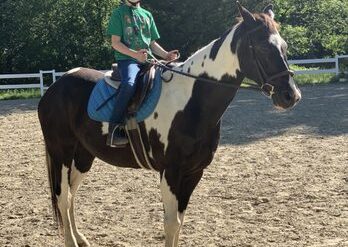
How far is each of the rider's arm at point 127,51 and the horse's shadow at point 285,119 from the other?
6030mm

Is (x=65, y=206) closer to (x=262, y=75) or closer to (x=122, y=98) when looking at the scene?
(x=122, y=98)

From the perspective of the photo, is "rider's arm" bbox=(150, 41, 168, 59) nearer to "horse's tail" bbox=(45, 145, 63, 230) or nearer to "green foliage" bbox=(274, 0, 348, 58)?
"horse's tail" bbox=(45, 145, 63, 230)

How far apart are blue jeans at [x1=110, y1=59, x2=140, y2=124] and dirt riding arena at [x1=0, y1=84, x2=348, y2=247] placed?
1.44 meters

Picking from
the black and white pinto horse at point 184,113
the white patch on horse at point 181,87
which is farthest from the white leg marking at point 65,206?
the white patch on horse at point 181,87

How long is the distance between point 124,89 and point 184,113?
58cm

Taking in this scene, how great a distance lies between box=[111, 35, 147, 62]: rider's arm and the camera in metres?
4.31

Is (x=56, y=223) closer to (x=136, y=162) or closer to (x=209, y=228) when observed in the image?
(x=136, y=162)

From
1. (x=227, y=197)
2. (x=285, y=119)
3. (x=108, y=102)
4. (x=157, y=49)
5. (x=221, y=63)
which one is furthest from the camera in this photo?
(x=285, y=119)

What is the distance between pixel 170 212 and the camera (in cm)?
425

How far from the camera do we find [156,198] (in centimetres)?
661

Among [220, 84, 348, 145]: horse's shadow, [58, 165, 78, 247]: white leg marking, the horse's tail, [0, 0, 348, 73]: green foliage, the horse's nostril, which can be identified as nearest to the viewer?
the horse's nostril

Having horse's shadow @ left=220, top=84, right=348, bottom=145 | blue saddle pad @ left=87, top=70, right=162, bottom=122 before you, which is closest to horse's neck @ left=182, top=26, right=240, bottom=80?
blue saddle pad @ left=87, top=70, right=162, bottom=122

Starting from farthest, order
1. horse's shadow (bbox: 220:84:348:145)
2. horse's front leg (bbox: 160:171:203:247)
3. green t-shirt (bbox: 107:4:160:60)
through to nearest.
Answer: horse's shadow (bbox: 220:84:348:145), green t-shirt (bbox: 107:4:160:60), horse's front leg (bbox: 160:171:203:247)

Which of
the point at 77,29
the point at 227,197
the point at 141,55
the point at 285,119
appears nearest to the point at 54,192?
the point at 141,55
